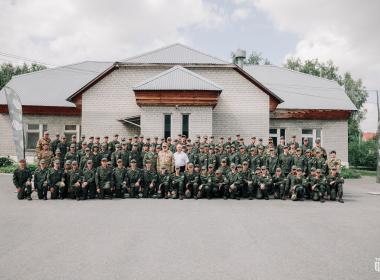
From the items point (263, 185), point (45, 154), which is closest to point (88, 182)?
point (45, 154)

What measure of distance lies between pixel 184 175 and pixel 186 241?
21.5 feet

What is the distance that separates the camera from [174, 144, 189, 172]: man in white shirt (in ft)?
48.8

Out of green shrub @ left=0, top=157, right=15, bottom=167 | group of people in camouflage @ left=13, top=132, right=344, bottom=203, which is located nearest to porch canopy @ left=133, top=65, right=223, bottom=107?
group of people in camouflage @ left=13, top=132, right=344, bottom=203

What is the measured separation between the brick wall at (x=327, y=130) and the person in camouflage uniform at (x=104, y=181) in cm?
1587

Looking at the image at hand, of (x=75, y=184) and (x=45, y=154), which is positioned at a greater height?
(x=45, y=154)

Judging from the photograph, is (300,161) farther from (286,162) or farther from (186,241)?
(186,241)

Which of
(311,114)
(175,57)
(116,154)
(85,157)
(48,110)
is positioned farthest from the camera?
(311,114)

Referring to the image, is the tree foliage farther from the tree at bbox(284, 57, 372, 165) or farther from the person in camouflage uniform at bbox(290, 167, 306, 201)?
the person in camouflage uniform at bbox(290, 167, 306, 201)

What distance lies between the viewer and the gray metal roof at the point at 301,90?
27.2 m

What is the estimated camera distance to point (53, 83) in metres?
29.2

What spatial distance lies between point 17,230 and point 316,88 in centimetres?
2583

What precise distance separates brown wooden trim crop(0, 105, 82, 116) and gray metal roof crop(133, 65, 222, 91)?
8.43m

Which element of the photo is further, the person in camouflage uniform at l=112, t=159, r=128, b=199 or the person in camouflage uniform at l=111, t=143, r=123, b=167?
the person in camouflage uniform at l=111, t=143, r=123, b=167

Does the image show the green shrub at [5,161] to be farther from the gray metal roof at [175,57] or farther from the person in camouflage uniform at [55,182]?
the person in camouflage uniform at [55,182]
